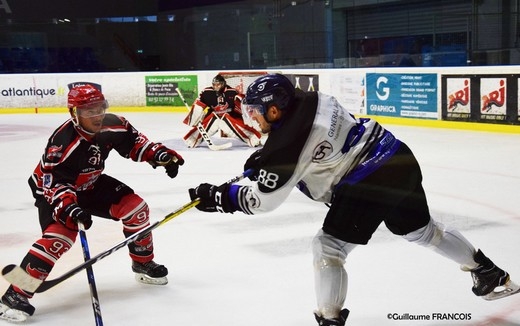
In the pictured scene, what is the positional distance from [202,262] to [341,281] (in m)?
1.28

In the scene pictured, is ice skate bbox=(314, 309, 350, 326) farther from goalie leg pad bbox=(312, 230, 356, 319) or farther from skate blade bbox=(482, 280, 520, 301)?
skate blade bbox=(482, 280, 520, 301)

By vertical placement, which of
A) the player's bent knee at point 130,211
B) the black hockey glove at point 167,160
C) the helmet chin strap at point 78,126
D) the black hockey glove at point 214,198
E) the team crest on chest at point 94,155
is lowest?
the player's bent knee at point 130,211

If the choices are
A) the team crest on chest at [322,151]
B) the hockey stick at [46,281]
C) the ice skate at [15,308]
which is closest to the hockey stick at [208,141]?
the ice skate at [15,308]

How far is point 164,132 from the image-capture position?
360 inches

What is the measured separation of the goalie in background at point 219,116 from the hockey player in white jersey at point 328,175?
5304 millimetres

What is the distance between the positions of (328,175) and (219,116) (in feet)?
18.1

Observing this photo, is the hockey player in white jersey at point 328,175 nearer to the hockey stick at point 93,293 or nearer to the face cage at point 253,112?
the face cage at point 253,112

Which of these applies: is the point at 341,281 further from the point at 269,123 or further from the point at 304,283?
the point at 304,283

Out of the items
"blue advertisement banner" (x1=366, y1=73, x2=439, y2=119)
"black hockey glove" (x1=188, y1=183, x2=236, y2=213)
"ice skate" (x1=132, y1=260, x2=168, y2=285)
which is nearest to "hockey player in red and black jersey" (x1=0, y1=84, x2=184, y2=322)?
"ice skate" (x1=132, y1=260, x2=168, y2=285)

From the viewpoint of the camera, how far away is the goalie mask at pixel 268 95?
2176mm

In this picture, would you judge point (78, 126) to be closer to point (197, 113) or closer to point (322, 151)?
point (322, 151)

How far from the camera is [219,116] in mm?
7758

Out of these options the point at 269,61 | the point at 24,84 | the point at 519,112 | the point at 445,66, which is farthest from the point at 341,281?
the point at 24,84

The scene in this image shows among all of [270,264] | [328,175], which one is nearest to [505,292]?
[328,175]
